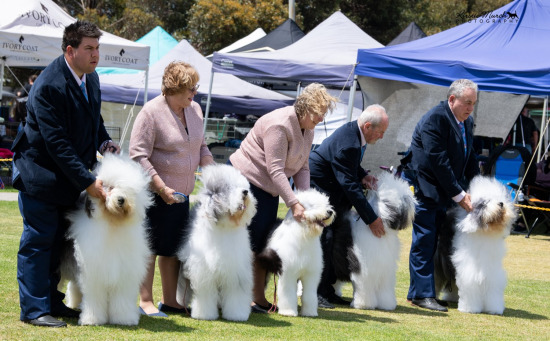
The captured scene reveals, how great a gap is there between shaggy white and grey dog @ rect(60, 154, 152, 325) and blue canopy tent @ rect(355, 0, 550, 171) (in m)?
6.98

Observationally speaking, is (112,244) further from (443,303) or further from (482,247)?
(443,303)

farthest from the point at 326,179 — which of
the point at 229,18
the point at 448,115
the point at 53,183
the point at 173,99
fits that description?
the point at 229,18

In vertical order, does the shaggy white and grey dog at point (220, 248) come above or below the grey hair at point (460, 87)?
below

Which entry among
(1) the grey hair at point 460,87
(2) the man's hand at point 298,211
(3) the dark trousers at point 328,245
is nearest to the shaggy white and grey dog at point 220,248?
(2) the man's hand at point 298,211

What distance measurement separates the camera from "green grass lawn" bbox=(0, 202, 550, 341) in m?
4.36

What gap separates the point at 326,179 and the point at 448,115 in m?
1.15

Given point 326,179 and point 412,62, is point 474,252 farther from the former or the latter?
A: point 412,62

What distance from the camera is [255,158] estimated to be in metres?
5.40

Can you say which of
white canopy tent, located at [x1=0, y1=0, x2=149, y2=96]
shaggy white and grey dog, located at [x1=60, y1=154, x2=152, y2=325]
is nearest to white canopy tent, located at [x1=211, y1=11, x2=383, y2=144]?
white canopy tent, located at [x1=0, y1=0, x2=149, y2=96]

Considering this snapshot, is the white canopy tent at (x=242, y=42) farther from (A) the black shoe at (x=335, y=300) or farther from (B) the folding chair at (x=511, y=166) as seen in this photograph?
(A) the black shoe at (x=335, y=300)

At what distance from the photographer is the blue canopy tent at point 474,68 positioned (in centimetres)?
1023

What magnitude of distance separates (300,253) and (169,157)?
3.79 ft

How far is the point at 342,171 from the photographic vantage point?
18.6 ft

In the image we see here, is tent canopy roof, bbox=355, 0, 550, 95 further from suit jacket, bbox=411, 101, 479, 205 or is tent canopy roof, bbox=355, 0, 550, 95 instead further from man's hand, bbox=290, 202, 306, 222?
man's hand, bbox=290, 202, 306, 222
